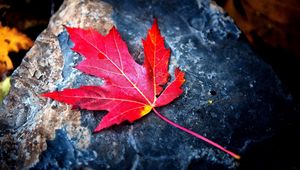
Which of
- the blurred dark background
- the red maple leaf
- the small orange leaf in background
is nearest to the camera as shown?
the red maple leaf

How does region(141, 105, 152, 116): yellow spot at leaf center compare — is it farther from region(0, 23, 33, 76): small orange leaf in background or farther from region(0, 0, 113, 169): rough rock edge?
region(0, 23, 33, 76): small orange leaf in background

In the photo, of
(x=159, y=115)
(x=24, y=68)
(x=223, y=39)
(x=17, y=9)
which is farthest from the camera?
(x=17, y=9)

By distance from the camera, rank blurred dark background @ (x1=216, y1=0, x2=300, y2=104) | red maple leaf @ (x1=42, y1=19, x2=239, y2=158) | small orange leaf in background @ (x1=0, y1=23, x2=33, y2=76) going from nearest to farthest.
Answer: red maple leaf @ (x1=42, y1=19, x2=239, y2=158)
small orange leaf in background @ (x1=0, y1=23, x2=33, y2=76)
blurred dark background @ (x1=216, y1=0, x2=300, y2=104)

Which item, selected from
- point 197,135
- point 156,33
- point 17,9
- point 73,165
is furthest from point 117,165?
point 17,9

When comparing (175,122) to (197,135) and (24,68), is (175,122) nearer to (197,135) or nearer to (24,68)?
(197,135)

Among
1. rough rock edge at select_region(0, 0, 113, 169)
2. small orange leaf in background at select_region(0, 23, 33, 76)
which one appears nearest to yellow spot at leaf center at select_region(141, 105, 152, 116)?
rough rock edge at select_region(0, 0, 113, 169)

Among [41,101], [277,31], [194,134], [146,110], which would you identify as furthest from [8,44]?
[277,31]
